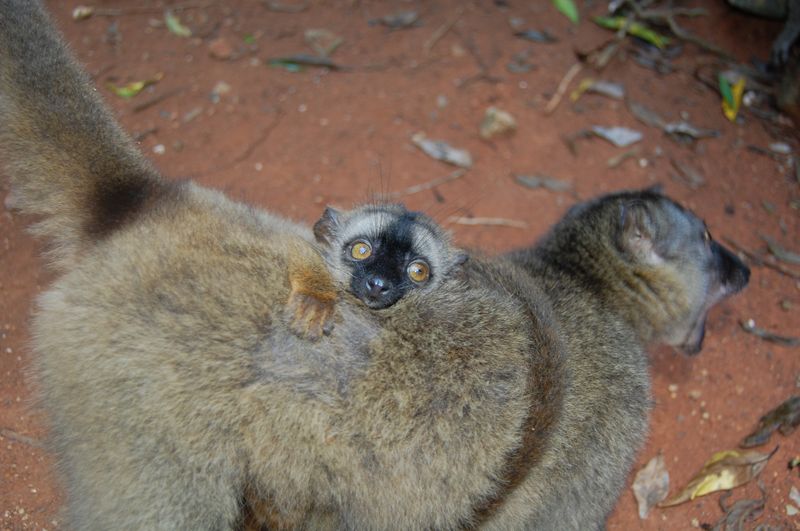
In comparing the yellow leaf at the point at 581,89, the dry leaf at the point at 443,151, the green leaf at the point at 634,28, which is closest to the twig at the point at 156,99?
the dry leaf at the point at 443,151

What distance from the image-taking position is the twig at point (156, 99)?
5133mm

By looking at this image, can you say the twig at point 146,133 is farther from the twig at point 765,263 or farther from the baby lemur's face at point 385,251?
the twig at point 765,263

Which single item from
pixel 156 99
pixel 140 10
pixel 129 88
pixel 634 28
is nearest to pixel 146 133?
pixel 156 99

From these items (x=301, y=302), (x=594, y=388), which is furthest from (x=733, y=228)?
(x=301, y=302)

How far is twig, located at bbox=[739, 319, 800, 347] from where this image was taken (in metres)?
4.64

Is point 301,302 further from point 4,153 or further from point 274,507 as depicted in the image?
point 4,153

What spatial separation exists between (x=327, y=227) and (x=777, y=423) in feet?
9.59

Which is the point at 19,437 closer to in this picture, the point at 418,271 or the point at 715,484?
the point at 418,271

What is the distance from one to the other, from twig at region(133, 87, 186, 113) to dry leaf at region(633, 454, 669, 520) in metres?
4.12

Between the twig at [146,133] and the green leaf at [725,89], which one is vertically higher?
the green leaf at [725,89]

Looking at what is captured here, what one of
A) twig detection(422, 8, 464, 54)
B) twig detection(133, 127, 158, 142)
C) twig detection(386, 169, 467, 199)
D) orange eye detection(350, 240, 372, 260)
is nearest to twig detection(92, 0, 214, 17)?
twig detection(133, 127, 158, 142)

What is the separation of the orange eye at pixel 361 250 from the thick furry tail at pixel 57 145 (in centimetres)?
93

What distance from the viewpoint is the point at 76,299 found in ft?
8.79

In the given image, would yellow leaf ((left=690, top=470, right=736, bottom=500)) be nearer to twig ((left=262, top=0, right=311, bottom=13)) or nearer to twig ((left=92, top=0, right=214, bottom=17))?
twig ((left=262, top=0, right=311, bottom=13))
